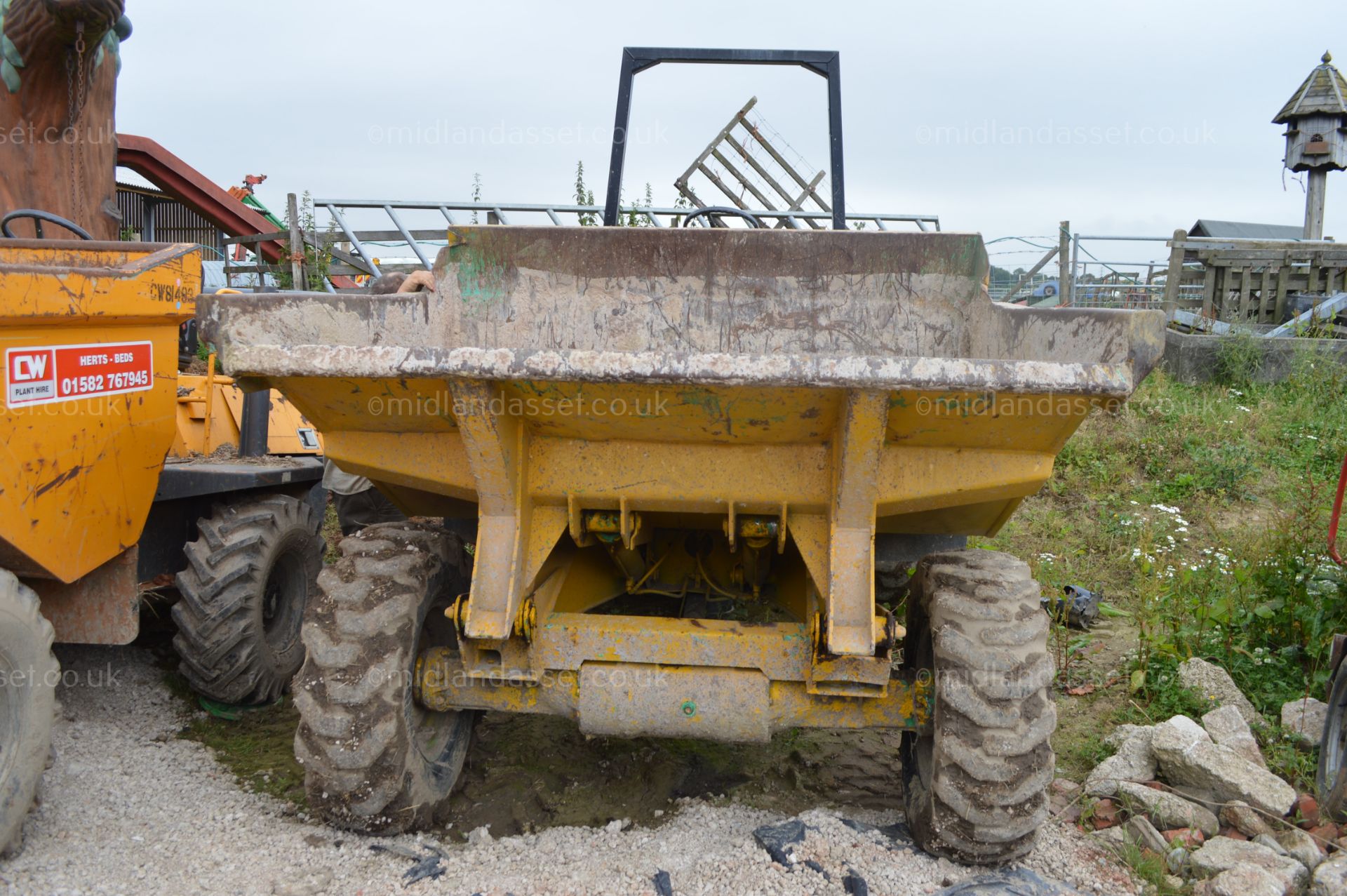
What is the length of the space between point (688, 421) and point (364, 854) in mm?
1606

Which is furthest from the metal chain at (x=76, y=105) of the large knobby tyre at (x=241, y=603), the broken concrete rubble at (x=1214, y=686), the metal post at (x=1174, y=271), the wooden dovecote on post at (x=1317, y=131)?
the wooden dovecote on post at (x=1317, y=131)

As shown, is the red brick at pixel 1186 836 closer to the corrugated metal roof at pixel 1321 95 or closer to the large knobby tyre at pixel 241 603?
the large knobby tyre at pixel 241 603

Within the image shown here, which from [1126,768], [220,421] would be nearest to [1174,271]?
[1126,768]

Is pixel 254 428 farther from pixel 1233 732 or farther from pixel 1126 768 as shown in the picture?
pixel 1233 732

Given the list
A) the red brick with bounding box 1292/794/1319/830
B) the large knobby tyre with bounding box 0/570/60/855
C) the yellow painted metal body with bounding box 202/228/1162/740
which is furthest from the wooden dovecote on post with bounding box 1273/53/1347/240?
the large knobby tyre with bounding box 0/570/60/855

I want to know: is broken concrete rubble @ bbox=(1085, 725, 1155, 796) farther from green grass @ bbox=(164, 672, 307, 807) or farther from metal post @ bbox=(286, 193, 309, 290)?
metal post @ bbox=(286, 193, 309, 290)

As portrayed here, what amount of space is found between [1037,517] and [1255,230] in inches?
709

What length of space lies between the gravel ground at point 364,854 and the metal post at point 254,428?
1.50 m

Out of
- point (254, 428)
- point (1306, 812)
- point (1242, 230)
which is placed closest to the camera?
point (1306, 812)

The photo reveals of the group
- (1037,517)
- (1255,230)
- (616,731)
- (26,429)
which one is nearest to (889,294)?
(616,731)

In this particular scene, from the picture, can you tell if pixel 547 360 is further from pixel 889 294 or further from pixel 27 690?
pixel 27 690

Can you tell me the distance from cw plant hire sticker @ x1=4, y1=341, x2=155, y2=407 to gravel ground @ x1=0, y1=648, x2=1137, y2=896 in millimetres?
1251

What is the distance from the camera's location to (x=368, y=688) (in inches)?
112

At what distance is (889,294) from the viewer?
340cm
